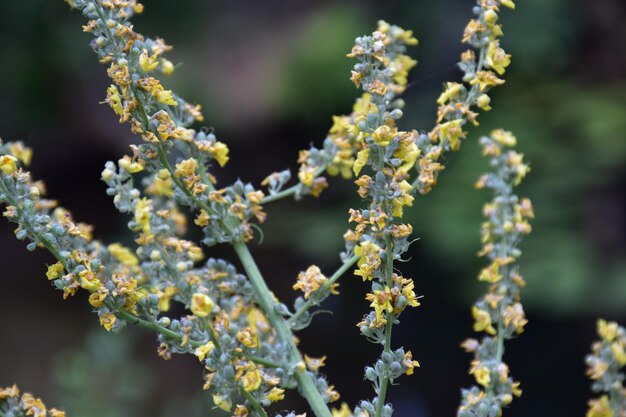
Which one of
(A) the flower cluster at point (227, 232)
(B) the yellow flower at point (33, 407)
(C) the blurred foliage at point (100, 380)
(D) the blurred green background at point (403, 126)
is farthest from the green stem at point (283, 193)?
(D) the blurred green background at point (403, 126)

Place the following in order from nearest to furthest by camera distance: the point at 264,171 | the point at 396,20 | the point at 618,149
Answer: the point at 618,149, the point at 396,20, the point at 264,171

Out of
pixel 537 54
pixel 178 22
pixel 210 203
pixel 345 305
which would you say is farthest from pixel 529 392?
pixel 210 203

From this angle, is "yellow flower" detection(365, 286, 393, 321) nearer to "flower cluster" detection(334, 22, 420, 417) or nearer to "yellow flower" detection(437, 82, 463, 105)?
"flower cluster" detection(334, 22, 420, 417)

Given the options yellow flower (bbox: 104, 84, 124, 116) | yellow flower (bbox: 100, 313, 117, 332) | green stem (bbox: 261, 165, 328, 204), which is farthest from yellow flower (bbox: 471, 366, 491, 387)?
yellow flower (bbox: 104, 84, 124, 116)

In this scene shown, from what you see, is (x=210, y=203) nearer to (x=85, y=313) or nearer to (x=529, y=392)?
(x=529, y=392)

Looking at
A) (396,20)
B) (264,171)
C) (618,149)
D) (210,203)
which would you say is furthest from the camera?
(264,171)

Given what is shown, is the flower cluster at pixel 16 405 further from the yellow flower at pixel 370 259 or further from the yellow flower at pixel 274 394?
the yellow flower at pixel 370 259

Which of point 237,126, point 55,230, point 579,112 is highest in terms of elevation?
point 237,126
